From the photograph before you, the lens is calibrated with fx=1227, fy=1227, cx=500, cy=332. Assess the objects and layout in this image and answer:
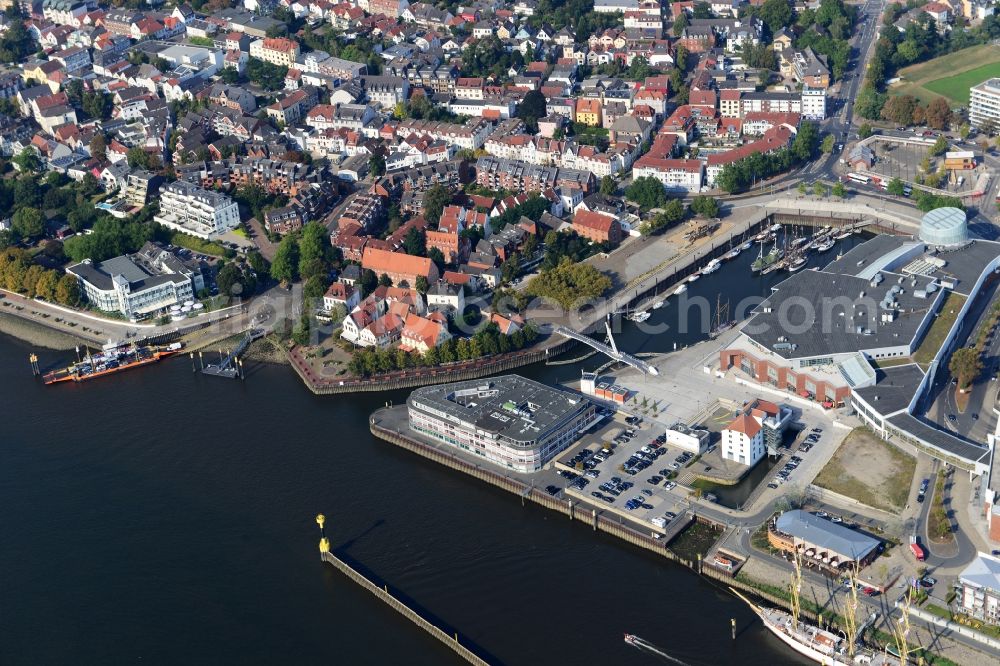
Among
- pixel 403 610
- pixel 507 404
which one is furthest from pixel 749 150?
pixel 403 610

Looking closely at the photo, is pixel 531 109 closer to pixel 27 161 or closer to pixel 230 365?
pixel 230 365

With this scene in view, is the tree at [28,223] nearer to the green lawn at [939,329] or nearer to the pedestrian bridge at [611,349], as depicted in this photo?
the pedestrian bridge at [611,349]

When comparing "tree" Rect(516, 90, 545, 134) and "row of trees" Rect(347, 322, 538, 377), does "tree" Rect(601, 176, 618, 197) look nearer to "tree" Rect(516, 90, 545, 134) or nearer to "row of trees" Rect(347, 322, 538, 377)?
"tree" Rect(516, 90, 545, 134)

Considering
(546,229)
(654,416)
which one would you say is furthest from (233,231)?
(654,416)

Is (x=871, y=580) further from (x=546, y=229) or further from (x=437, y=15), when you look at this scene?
(x=437, y=15)

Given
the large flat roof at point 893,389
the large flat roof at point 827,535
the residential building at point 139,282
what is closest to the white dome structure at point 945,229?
the large flat roof at point 893,389
